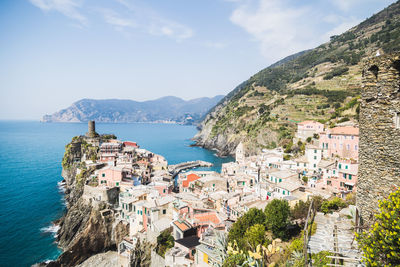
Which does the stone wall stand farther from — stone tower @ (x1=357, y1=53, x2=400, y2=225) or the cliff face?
stone tower @ (x1=357, y1=53, x2=400, y2=225)

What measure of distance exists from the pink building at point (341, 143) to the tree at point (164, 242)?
2408 cm

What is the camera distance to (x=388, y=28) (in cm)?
7331

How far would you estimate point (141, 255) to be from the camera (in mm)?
21859

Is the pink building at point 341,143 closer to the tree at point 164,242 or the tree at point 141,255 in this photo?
the tree at point 164,242

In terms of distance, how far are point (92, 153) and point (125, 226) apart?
2496 cm

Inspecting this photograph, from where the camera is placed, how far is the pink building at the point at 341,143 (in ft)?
97.0

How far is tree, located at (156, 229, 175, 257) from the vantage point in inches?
760

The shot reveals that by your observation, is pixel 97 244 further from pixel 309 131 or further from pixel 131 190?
pixel 309 131

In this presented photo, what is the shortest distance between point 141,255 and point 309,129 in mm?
37840

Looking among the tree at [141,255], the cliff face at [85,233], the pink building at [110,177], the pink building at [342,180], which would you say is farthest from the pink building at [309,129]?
the cliff face at [85,233]

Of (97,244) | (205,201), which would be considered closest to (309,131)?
(205,201)

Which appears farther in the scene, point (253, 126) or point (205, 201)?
point (253, 126)

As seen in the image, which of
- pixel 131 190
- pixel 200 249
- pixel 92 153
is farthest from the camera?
pixel 92 153

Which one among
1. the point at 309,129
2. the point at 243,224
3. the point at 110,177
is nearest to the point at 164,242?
the point at 243,224
